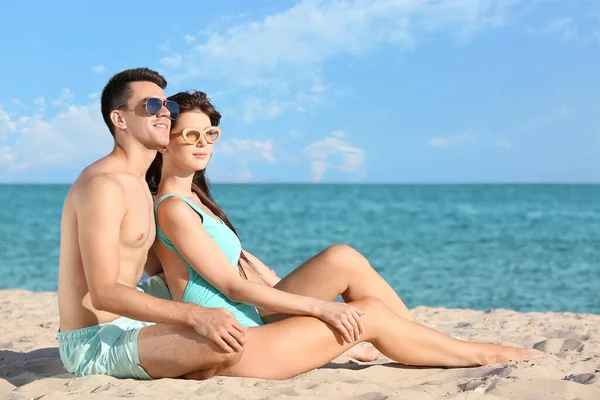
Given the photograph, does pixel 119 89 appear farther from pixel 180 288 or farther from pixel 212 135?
pixel 180 288

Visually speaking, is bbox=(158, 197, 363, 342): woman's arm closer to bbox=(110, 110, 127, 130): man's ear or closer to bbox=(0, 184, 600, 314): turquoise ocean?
bbox=(110, 110, 127, 130): man's ear

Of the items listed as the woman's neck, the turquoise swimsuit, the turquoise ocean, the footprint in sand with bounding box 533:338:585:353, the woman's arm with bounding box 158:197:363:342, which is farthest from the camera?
the turquoise ocean

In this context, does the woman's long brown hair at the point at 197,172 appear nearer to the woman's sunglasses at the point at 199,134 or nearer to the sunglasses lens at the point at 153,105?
the woman's sunglasses at the point at 199,134

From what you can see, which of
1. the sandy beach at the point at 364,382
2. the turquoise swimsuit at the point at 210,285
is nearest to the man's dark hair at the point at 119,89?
the turquoise swimsuit at the point at 210,285

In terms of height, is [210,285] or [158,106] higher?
[158,106]

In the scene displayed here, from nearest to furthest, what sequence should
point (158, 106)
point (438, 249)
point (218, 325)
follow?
point (218, 325), point (158, 106), point (438, 249)

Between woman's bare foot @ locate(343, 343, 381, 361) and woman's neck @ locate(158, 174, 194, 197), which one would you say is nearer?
woman's neck @ locate(158, 174, 194, 197)

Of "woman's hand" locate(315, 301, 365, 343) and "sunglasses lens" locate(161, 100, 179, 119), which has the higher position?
"sunglasses lens" locate(161, 100, 179, 119)

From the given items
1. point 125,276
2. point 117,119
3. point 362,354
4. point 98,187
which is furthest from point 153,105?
point 362,354

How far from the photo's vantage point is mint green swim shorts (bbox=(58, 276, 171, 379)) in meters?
3.64

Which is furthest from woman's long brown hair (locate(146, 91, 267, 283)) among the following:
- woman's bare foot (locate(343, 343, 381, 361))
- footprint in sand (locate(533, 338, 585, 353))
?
footprint in sand (locate(533, 338, 585, 353))

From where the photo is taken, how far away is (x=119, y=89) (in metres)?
3.84

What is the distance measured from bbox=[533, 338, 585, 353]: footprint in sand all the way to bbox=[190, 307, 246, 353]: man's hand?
7.86 feet

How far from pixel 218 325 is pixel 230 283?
264 millimetres
